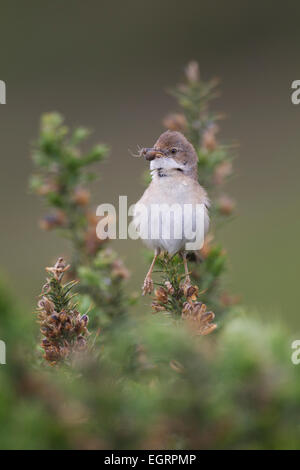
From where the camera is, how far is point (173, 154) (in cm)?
Answer: 200

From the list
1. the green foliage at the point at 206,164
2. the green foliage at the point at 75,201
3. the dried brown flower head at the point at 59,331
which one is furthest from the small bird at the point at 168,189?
the dried brown flower head at the point at 59,331

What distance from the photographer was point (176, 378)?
63cm

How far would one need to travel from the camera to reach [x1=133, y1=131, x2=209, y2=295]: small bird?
72.4 inches

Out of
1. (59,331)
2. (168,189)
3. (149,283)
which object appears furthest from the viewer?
(168,189)

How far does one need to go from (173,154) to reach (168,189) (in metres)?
0.13

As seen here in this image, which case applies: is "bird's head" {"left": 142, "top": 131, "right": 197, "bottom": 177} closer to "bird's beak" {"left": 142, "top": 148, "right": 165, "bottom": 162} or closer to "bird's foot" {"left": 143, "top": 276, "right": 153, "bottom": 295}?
"bird's beak" {"left": 142, "top": 148, "right": 165, "bottom": 162}

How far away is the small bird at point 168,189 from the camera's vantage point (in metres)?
1.84

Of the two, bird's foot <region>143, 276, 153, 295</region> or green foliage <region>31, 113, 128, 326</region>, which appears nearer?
green foliage <region>31, 113, 128, 326</region>

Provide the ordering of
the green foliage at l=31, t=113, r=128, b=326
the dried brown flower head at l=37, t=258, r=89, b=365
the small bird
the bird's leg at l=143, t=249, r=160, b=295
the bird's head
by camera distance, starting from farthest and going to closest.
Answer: the bird's head, the small bird, the bird's leg at l=143, t=249, r=160, b=295, the green foliage at l=31, t=113, r=128, b=326, the dried brown flower head at l=37, t=258, r=89, b=365

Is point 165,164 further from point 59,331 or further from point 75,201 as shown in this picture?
point 59,331

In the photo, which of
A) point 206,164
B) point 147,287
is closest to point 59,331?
point 206,164

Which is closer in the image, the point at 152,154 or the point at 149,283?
the point at 149,283

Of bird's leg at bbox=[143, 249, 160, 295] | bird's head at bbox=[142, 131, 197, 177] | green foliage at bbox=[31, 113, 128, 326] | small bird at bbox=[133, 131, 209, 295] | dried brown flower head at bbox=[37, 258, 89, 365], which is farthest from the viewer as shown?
bird's head at bbox=[142, 131, 197, 177]

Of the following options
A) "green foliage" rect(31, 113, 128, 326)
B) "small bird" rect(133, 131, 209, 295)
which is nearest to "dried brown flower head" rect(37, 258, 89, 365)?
"green foliage" rect(31, 113, 128, 326)
